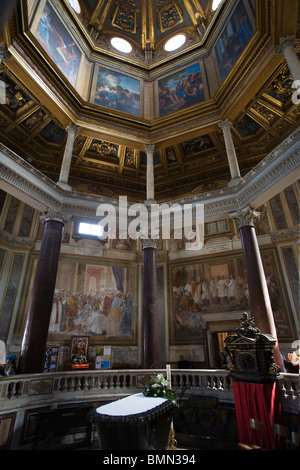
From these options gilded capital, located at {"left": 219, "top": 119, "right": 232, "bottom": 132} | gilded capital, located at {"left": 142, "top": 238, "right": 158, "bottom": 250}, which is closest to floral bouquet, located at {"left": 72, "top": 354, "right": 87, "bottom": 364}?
gilded capital, located at {"left": 142, "top": 238, "right": 158, "bottom": 250}

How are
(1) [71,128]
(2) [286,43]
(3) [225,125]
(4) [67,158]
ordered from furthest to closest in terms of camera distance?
(1) [71,128] < (3) [225,125] < (4) [67,158] < (2) [286,43]

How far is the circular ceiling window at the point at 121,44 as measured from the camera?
15.9 metres

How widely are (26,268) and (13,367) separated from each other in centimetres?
613

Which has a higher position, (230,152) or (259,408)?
(230,152)

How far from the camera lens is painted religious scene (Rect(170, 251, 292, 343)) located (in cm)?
1214

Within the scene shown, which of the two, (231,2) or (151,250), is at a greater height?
(231,2)

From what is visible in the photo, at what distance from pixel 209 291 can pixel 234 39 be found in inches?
485

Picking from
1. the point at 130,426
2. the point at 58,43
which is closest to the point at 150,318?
the point at 130,426

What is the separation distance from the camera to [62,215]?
988 centimetres

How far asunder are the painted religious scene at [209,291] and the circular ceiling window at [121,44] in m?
14.2

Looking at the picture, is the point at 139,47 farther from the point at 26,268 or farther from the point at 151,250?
the point at 26,268

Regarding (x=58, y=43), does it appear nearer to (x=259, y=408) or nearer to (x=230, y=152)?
(x=230, y=152)

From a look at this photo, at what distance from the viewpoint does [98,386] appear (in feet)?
26.0
